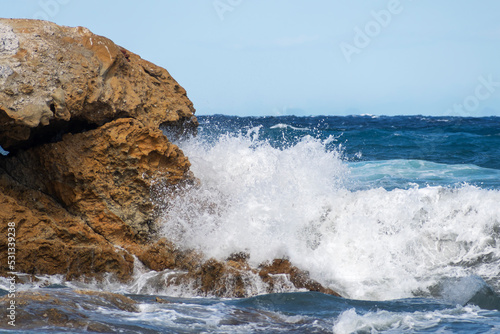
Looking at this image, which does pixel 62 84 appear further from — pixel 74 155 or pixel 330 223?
pixel 330 223

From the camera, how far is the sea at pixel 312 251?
3.77 m

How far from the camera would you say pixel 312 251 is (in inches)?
218

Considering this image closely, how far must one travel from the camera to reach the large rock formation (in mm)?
4770

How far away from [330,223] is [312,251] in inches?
32.8

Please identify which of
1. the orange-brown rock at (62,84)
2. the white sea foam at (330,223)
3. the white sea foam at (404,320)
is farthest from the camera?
the white sea foam at (330,223)

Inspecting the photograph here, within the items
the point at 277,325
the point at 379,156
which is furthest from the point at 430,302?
the point at 379,156

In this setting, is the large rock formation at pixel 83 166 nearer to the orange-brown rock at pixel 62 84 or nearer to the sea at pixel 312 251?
the orange-brown rock at pixel 62 84

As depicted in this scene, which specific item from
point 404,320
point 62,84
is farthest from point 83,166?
point 404,320

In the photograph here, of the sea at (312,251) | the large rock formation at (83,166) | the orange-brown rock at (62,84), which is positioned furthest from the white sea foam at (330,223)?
the orange-brown rock at (62,84)

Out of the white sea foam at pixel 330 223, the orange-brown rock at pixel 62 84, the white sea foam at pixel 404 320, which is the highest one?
the orange-brown rock at pixel 62 84

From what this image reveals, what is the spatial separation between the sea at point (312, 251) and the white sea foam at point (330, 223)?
0.5 inches

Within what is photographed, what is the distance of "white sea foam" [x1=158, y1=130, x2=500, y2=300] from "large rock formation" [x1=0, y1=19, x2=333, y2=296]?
0.91ft

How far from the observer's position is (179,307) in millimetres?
4094

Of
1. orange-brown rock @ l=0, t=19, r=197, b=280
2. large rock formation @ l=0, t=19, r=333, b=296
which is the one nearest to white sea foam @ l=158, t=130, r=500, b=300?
large rock formation @ l=0, t=19, r=333, b=296
